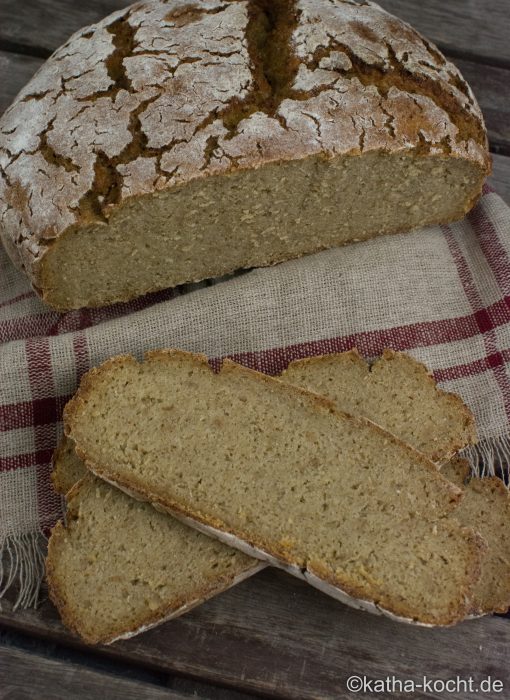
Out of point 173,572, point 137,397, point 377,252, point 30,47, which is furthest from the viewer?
point 30,47

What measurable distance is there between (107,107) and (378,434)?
1404mm

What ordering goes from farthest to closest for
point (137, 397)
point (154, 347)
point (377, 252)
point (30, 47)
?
point (30, 47), point (377, 252), point (154, 347), point (137, 397)

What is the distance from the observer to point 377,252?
10.2ft

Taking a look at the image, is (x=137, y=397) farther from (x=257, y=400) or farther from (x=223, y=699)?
(x=223, y=699)

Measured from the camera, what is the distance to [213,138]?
8.60 ft

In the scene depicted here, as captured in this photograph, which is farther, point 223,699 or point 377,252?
point 377,252

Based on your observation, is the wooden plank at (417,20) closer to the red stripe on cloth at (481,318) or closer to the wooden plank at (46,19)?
the wooden plank at (46,19)

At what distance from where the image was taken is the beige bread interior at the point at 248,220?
2701 millimetres

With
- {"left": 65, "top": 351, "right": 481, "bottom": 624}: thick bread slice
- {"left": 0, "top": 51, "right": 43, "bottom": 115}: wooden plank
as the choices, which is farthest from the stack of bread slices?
{"left": 0, "top": 51, "right": 43, "bottom": 115}: wooden plank

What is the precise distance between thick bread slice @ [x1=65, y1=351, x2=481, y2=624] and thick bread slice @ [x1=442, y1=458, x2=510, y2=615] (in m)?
0.14


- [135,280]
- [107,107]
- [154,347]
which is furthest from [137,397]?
[107,107]

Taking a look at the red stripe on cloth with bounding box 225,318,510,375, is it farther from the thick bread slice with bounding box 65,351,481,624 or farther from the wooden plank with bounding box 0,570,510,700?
the wooden plank with bounding box 0,570,510,700

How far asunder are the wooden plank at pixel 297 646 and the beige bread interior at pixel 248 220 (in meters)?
1.18

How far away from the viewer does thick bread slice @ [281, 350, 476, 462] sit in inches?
105
